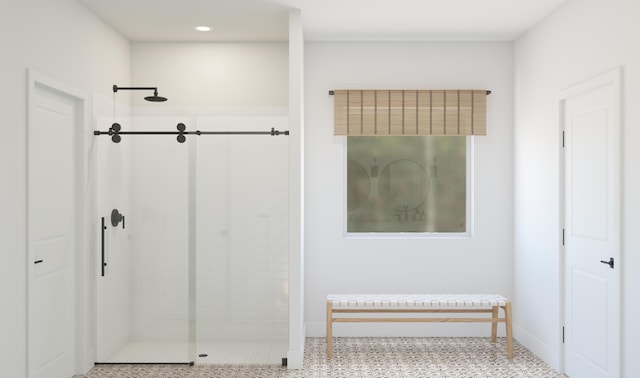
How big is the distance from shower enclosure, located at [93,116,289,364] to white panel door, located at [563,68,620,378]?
7.24 feet

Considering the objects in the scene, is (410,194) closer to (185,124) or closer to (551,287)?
(551,287)

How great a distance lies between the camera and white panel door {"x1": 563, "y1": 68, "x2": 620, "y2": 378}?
352cm

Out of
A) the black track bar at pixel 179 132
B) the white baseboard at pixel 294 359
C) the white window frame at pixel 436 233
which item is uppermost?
the black track bar at pixel 179 132

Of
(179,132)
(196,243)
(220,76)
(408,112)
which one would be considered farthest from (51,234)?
(408,112)

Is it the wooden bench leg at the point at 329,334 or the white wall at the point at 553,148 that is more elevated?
the white wall at the point at 553,148

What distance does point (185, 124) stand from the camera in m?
4.45

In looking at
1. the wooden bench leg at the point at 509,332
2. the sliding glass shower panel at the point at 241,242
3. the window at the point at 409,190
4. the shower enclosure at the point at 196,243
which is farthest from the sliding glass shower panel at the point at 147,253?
the wooden bench leg at the point at 509,332

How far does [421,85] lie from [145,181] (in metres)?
2.72

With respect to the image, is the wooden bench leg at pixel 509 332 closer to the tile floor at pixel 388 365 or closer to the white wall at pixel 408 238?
the tile floor at pixel 388 365

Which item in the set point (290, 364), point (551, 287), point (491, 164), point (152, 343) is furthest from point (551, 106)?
point (152, 343)

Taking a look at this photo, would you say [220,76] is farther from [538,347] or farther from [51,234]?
[538,347]

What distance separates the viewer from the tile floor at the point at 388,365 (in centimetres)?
418

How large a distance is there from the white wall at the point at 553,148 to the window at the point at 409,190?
60 centimetres

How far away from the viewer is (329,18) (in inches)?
179
